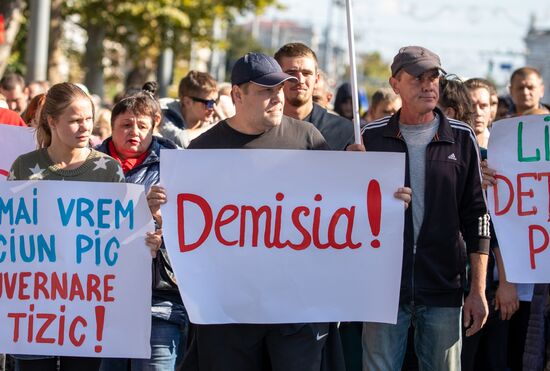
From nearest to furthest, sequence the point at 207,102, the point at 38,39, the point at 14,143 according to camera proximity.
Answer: the point at 14,143
the point at 207,102
the point at 38,39

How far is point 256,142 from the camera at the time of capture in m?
4.94

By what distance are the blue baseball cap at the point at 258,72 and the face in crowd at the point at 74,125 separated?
2.28ft

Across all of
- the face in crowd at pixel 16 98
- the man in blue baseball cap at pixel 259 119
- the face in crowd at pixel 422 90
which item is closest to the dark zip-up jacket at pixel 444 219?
the face in crowd at pixel 422 90

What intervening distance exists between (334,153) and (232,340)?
891 millimetres

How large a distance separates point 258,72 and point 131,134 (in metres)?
1.09

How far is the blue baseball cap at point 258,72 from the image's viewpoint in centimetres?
482

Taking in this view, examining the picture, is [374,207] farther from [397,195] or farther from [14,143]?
[14,143]

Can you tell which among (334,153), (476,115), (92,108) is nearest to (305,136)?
(334,153)

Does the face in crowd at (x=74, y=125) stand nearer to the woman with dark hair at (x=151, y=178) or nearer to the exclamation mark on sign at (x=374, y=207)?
the woman with dark hair at (x=151, y=178)

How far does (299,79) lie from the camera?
6.11m

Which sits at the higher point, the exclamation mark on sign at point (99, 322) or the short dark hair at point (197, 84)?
the short dark hair at point (197, 84)

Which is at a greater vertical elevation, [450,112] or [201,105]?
[201,105]

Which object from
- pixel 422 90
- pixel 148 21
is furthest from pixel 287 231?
pixel 148 21

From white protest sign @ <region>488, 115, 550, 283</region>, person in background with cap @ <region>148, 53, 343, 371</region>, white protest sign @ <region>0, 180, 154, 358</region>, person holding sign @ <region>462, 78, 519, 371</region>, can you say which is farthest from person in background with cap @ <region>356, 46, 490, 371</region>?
white protest sign @ <region>0, 180, 154, 358</region>
